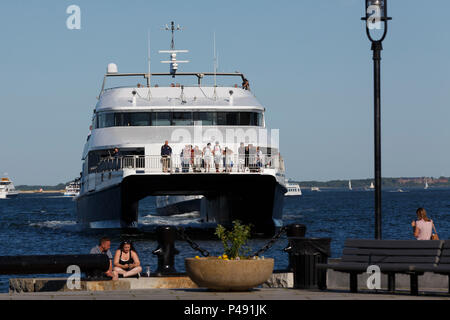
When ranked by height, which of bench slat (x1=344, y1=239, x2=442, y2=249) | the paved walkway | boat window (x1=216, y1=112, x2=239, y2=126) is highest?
boat window (x1=216, y1=112, x2=239, y2=126)

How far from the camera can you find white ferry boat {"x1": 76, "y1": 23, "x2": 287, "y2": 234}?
34125mm

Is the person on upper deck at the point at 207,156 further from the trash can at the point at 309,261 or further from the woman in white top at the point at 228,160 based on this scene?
the trash can at the point at 309,261

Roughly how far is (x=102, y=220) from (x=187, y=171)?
7.51 metres

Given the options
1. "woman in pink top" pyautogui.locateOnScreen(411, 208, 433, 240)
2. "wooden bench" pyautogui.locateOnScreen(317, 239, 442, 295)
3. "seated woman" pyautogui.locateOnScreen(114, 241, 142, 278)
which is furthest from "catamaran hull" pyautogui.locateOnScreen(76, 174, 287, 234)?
"wooden bench" pyautogui.locateOnScreen(317, 239, 442, 295)

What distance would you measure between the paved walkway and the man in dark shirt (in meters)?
20.2

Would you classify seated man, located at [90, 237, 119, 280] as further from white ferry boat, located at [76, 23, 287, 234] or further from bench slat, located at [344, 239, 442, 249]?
white ferry boat, located at [76, 23, 287, 234]

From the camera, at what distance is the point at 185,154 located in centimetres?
3444

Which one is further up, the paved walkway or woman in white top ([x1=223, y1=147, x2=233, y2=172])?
woman in white top ([x1=223, y1=147, x2=233, y2=172])

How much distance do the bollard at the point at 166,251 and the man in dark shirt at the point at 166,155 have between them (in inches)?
678

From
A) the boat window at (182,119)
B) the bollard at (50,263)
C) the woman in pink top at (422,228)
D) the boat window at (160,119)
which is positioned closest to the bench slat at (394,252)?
the woman in pink top at (422,228)

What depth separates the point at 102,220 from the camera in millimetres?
39906

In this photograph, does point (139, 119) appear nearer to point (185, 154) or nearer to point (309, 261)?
point (185, 154)

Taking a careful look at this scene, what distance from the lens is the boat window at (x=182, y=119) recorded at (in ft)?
125
